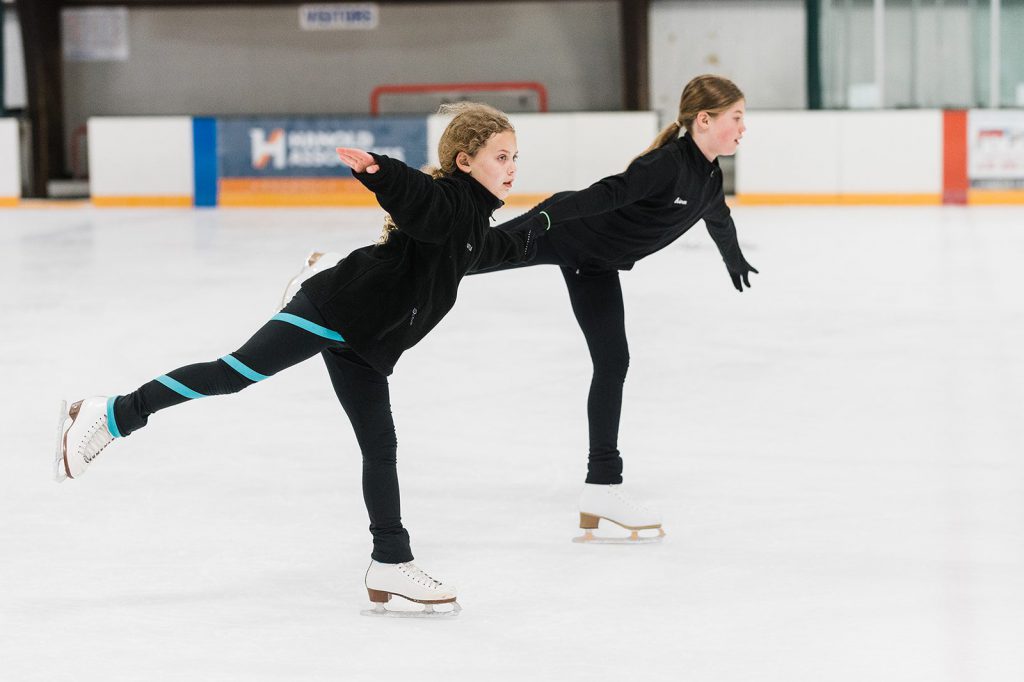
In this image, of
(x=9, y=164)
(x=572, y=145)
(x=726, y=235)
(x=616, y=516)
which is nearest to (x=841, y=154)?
(x=572, y=145)

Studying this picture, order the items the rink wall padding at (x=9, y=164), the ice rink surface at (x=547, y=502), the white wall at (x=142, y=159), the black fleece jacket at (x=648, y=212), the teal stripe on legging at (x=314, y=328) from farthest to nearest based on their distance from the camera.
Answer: the rink wall padding at (x=9, y=164)
the white wall at (x=142, y=159)
the black fleece jacket at (x=648, y=212)
the teal stripe on legging at (x=314, y=328)
the ice rink surface at (x=547, y=502)

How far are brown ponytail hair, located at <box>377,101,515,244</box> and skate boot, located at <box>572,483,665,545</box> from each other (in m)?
1.02

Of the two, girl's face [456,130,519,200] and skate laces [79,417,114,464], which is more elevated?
girl's face [456,130,519,200]

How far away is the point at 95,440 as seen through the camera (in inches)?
126

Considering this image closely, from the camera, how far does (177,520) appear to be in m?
3.84

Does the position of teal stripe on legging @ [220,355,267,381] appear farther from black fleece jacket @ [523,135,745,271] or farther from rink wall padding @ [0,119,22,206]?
rink wall padding @ [0,119,22,206]

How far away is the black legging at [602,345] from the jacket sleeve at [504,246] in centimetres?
31

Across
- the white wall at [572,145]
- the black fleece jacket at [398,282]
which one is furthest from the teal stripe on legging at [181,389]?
the white wall at [572,145]

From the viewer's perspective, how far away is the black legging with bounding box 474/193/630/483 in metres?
3.69

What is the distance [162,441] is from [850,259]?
6496 mm

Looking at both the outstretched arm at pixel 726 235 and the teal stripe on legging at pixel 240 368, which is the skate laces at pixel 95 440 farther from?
the outstretched arm at pixel 726 235

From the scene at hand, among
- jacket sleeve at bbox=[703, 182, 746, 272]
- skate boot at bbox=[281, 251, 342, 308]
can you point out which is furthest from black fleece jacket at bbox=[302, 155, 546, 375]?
jacket sleeve at bbox=[703, 182, 746, 272]

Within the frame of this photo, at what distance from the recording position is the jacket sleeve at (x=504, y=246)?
3.11m

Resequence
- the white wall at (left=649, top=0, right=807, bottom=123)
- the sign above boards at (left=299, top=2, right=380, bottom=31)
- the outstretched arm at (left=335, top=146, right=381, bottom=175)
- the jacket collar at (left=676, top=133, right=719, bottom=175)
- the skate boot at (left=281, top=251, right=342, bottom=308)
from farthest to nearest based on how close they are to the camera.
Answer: the sign above boards at (left=299, top=2, right=380, bottom=31) → the white wall at (left=649, top=0, right=807, bottom=123) → the jacket collar at (left=676, top=133, right=719, bottom=175) → the skate boot at (left=281, top=251, right=342, bottom=308) → the outstretched arm at (left=335, top=146, right=381, bottom=175)
